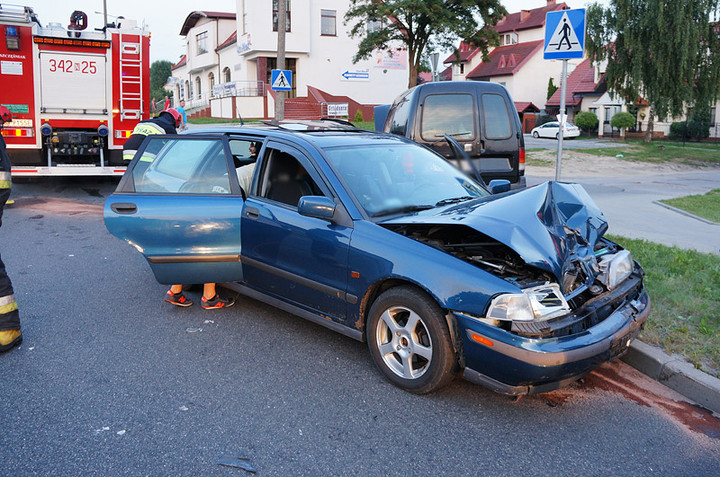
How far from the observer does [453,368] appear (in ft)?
12.0

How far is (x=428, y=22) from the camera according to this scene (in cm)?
2912

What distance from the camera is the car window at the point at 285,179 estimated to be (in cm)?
472

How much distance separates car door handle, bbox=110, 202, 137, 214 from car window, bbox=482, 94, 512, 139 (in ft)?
16.7

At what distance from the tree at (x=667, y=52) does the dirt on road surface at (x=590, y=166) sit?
693 cm

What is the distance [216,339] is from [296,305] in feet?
2.41

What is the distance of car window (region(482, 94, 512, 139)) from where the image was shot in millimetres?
8484

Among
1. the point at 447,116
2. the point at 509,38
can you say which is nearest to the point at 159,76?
the point at 509,38

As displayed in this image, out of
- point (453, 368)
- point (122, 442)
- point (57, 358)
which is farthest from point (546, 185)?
point (57, 358)

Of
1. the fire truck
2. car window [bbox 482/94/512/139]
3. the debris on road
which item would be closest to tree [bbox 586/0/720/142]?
car window [bbox 482/94/512/139]

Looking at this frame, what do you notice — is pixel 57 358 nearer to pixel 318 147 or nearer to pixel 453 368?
pixel 318 147

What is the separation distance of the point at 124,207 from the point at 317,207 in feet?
6.05

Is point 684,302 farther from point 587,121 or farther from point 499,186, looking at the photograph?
point 587,121

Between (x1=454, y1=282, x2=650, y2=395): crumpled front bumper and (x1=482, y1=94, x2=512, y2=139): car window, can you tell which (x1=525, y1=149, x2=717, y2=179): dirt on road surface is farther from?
(x1=454, y1=282, x2=650, y2=395): crumpled front bumper

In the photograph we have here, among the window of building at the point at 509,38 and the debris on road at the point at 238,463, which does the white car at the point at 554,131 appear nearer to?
the window of building at the point at 509,38
